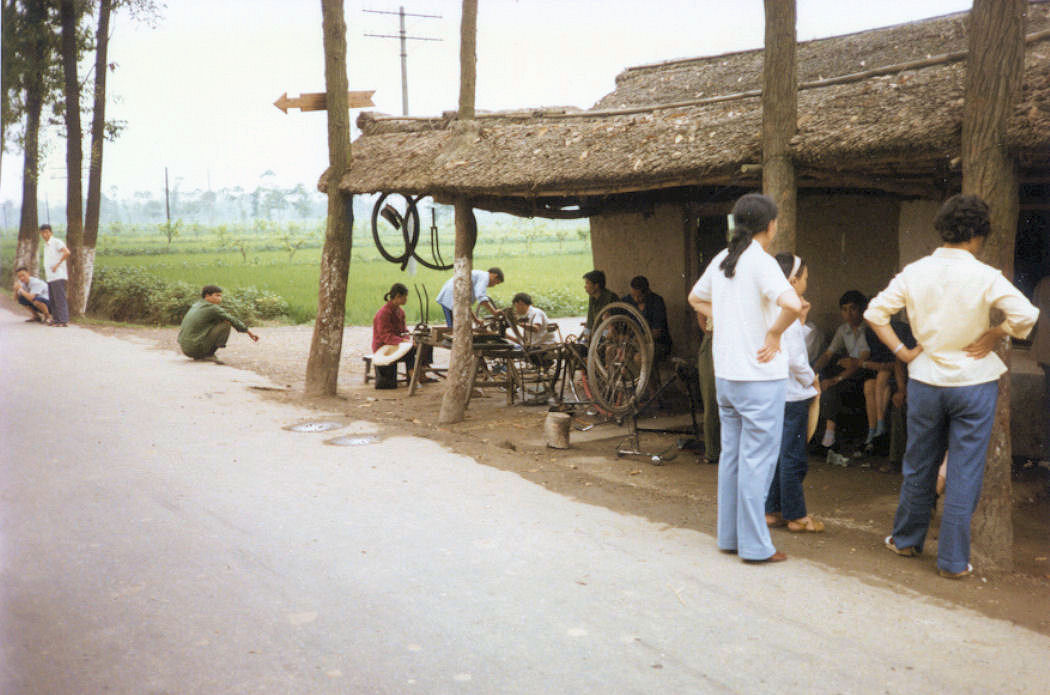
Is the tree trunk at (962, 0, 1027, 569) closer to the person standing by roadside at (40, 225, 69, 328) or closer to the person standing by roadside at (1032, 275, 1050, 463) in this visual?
the person standing by roadside at (1032, 275, 1050, 463)

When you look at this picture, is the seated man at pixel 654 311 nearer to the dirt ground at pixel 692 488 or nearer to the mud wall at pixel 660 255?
the mud wall at pixel 660 255

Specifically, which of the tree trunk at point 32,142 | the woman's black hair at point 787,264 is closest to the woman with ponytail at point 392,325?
the woman's black hair at point 787,264

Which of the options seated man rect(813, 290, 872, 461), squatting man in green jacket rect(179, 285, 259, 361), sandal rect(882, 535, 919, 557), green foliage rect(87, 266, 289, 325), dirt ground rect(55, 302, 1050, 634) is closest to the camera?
dirt ground rect(55, 302, 1050, 634)

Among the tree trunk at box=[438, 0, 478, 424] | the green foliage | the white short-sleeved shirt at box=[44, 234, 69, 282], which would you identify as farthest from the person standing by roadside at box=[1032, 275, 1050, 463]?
the green foliage

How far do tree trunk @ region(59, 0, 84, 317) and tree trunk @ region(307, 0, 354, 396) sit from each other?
1164cm

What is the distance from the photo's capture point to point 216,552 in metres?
4.96

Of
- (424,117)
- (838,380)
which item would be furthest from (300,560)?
(424,117)

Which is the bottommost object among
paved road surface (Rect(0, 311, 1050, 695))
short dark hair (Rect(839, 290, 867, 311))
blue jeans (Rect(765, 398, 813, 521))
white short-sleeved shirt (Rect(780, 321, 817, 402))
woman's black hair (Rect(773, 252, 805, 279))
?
paved road surface (Rect(0, 311, 1050, 695))

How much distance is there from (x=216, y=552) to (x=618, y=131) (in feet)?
17.0

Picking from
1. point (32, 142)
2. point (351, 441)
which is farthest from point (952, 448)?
point (32, 142)

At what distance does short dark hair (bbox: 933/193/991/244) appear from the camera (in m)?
4.48

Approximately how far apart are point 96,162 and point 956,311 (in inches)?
840

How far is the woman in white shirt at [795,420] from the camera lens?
5125 mm

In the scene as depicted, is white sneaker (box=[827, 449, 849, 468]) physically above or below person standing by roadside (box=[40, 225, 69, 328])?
below
